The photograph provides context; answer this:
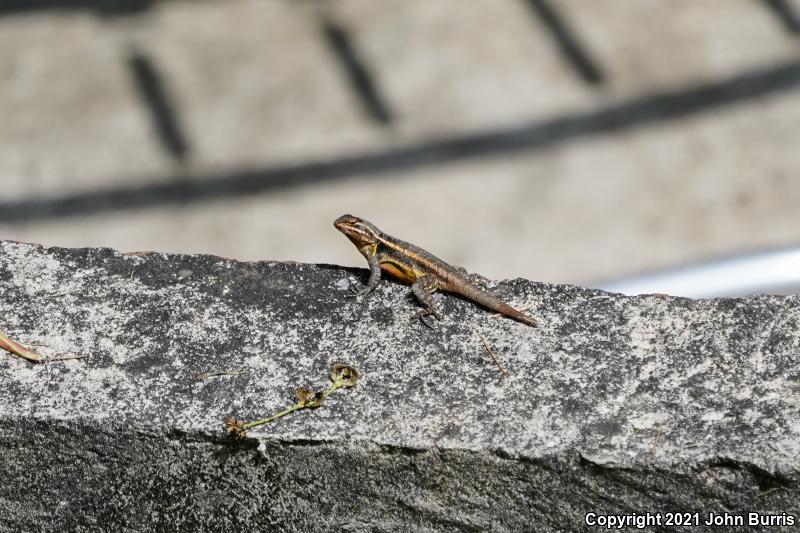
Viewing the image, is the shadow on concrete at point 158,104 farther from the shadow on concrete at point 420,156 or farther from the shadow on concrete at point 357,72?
the shadow on concrete at point 357,72

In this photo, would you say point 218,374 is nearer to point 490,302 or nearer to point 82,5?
point 490,302

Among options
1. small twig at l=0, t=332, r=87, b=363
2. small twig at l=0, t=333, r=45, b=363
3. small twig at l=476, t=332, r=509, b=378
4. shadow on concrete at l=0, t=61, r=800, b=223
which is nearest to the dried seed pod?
small twig at l=476, t=332, r=509, b=378

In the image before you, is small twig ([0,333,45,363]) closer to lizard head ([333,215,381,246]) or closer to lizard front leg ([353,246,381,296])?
lizard front leg ([353,246,381,296])

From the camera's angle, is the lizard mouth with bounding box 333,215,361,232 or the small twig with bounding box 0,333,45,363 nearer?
the small twig with bounding box 0,333,45,363

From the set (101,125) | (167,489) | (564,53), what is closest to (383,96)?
(564,53)

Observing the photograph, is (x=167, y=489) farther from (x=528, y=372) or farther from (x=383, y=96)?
(x=383, y=96)
